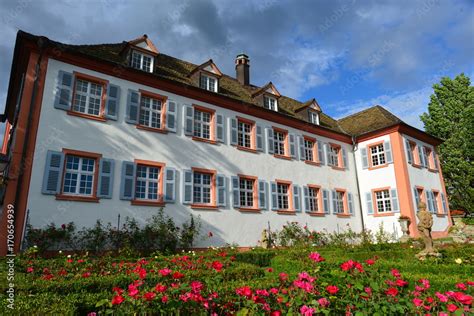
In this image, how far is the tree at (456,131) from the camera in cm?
2462

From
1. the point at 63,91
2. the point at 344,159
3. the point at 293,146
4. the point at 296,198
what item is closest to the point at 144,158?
the point at 63,91

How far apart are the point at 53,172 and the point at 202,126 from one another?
6.61 m

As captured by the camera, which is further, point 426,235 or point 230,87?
point 230,87

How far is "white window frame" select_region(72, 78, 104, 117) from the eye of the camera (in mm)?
11930

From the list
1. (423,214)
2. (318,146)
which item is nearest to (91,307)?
(423,214)

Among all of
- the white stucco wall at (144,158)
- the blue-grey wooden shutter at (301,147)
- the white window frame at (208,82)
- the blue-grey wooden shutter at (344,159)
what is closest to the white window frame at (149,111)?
the white stucco wall at (144,158)

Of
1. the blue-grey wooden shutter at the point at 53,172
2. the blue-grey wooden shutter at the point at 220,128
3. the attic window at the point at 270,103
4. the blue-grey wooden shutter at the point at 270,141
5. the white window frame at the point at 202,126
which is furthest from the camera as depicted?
the attic window at the point at 270,103

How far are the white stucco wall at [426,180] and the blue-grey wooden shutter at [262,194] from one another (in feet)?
31.7

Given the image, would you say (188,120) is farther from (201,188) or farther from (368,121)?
(368,121)

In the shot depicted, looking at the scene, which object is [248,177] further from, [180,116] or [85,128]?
[85,128]

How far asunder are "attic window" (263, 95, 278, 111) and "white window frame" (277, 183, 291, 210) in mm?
4410

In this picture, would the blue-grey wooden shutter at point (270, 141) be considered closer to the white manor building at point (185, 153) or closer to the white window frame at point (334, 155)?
the white manor building at point (185, 153)

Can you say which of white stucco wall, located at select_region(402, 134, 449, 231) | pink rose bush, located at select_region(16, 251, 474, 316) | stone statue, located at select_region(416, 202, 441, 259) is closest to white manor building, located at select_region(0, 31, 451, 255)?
white stucco wall, located at select_region(402, 134, 449, 231)

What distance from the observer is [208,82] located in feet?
52.5
